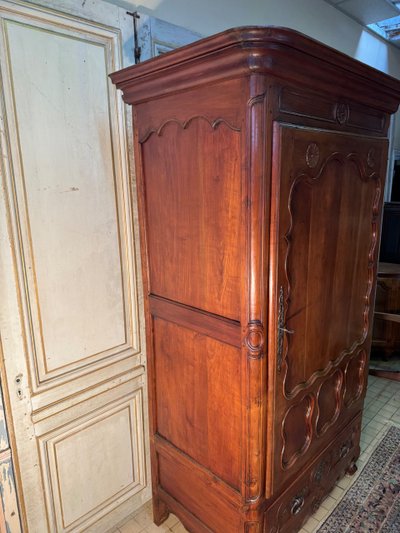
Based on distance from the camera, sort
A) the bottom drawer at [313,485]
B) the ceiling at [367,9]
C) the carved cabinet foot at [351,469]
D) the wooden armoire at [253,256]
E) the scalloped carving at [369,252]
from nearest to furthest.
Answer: the wooden armoire at [253,256]
the scalloped carving at [369,252]
the bottom drawer at [313,485]
the carved cabinet foot at [351,469]
the ceiling at [367,9]

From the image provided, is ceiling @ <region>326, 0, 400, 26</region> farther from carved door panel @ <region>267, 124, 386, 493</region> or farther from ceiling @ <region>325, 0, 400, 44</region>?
carved door panel @ <region>267, 124, 386, 493</region>

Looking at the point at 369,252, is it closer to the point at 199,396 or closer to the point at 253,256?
the point at 253,256

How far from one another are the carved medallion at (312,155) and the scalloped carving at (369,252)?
0.12 feet

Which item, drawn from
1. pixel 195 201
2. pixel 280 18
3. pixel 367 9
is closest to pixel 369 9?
pixel 367 9

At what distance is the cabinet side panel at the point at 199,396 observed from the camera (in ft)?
4.11

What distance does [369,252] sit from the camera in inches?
64.7

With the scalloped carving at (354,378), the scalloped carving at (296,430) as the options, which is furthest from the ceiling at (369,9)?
the scalloped carving at (296,430)

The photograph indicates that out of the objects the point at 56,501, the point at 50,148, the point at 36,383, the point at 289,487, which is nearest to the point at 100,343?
the point at 36,383

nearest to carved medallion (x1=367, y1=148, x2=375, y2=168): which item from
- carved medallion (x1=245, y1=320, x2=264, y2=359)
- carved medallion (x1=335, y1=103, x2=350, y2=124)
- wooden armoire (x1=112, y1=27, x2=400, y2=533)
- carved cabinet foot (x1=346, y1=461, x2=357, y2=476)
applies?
wooden armoire (x1=112, y1=27, x2=400, y2=533)

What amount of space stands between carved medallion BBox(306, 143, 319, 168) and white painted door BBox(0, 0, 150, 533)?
73 cm

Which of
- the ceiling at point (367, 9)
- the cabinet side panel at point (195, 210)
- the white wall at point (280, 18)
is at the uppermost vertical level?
the ceiling at point (367, 9)

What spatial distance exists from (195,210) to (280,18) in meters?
1.57

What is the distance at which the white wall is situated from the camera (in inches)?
63.0

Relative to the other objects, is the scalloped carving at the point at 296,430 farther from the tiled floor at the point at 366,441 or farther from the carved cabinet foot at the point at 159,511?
the carved cabinet foot at the point at 159,511
